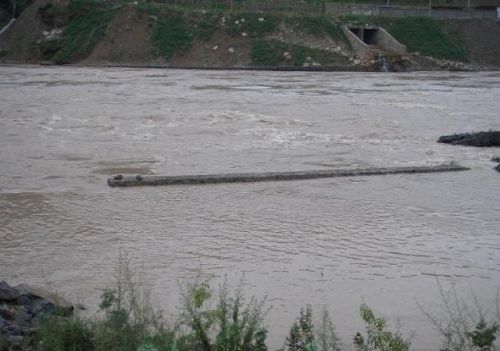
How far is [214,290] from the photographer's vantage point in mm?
9359

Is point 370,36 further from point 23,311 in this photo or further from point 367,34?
point 23,311

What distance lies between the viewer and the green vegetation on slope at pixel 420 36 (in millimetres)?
63531

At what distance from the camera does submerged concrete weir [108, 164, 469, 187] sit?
16.1m

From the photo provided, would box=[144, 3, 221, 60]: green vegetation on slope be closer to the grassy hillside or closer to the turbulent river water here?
the grassy hillside

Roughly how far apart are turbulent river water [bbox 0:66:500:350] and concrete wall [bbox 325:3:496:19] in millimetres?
35850

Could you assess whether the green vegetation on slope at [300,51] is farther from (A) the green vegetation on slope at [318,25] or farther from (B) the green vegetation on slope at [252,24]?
(B) the green vegetation on slope at [252,24]

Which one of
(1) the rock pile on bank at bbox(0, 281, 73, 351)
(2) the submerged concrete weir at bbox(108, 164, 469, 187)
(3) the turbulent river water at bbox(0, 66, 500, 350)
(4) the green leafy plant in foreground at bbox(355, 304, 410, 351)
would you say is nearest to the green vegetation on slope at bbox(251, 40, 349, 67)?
(3) the turbulent river water at bbox(0, 66, 500, 350)

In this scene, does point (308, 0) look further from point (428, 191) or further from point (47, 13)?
point (428, 191)

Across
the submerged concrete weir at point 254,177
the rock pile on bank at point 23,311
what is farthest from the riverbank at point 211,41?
the rock pile on bank at point 23,311

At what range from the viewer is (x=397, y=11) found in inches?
2660

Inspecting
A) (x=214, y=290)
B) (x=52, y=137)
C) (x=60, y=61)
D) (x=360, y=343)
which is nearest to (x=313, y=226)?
(x=214, y=290)

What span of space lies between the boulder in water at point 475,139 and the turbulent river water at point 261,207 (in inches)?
19.5

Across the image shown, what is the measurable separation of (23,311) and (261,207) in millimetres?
7174

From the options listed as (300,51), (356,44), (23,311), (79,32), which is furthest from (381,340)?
(79,32)
